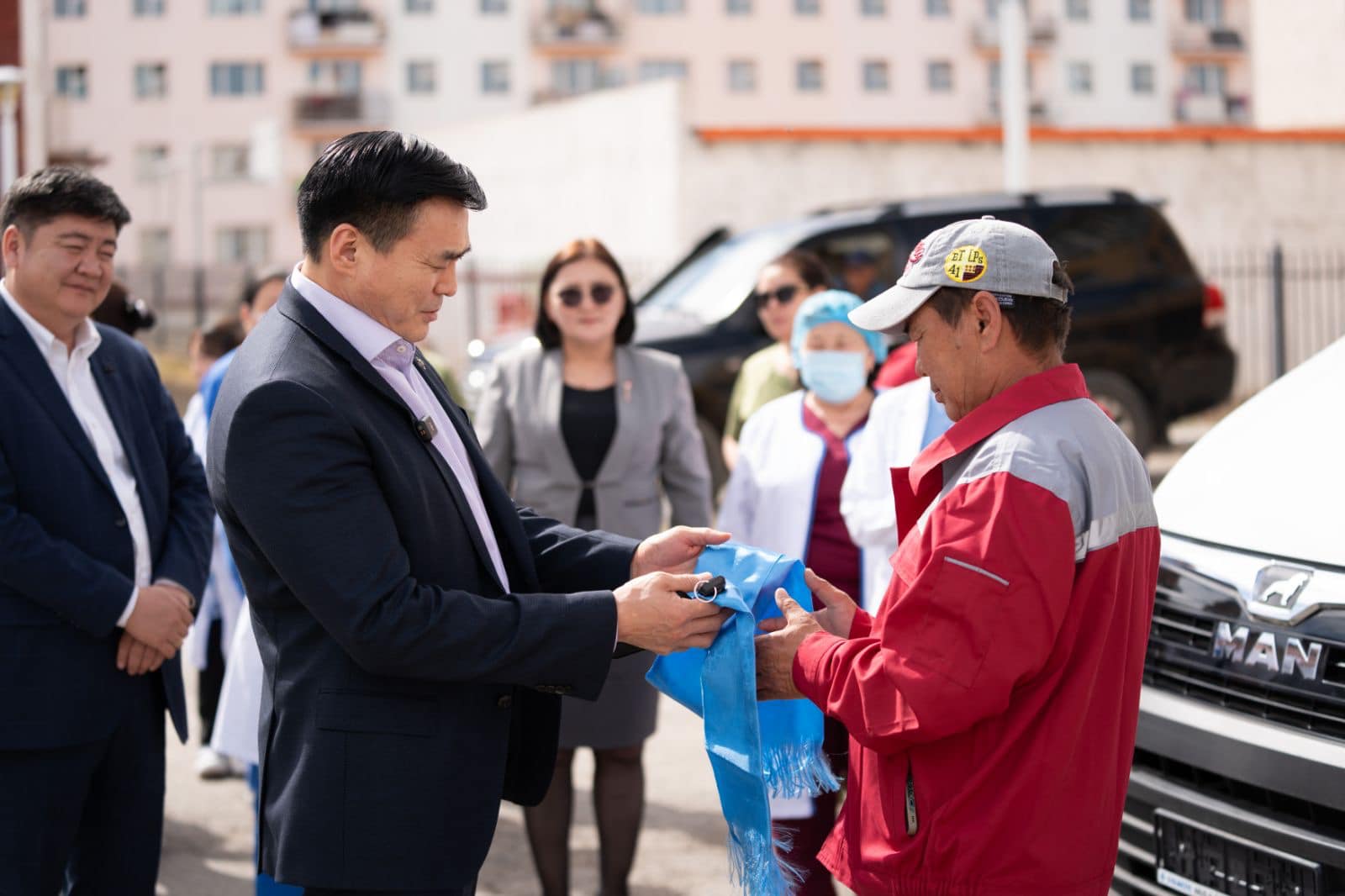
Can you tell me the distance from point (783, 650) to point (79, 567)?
1.82 meters

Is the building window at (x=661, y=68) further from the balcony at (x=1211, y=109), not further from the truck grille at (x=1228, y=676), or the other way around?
the truck grille at (x=1228, y=676)

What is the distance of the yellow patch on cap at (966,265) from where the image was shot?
2637 millimetres

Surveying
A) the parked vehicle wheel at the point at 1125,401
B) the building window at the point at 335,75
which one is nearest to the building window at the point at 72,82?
the building window at the point at 335,75

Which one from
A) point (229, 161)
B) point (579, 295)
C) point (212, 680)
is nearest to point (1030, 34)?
point (229, 161)

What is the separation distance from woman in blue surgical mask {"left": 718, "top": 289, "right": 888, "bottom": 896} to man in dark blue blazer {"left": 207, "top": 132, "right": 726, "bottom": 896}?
2.09 m

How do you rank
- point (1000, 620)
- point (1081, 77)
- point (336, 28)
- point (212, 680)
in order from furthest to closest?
point (1081, 77) < point (336, 28) < point (212, 680) < point (1000, 620)

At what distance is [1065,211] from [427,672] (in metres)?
9.94

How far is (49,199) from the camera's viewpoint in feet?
12.9

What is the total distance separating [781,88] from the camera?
59219 mm

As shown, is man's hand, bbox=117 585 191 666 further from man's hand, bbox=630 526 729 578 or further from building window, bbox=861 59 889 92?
building window, bbox=861 59 889 92

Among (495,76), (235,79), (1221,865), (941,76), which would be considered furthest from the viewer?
(941,76)

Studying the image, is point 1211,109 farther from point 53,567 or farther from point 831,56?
point 53,567

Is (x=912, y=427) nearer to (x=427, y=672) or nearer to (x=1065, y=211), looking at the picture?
(x=427, y=672)

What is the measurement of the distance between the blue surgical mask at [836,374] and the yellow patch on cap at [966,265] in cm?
238
